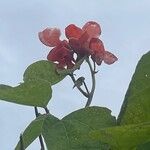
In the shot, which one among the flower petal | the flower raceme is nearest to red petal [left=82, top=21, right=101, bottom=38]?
the flower raceme

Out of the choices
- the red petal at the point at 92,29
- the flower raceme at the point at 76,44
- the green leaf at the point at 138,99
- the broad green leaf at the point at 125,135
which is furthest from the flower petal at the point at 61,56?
the broad green leaf at the point at 125,135

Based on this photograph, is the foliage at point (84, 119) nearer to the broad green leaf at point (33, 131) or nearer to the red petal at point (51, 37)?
the broad green leaf at point (33, 131)

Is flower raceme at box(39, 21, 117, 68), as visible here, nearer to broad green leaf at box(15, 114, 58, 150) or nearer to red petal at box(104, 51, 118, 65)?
red petal at box(104, 51, 118, 65)

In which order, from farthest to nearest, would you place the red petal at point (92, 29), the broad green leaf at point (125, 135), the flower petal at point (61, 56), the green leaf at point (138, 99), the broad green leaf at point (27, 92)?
1. the red petal at point (92, 29)
2. the flower petal at point (61, 56)
3. the broad green leaf at point (27, 92)
4. the green leaf at point (138, 99)
5. the broad green leaf at point (125, 135)

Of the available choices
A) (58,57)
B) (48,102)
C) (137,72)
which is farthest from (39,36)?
(137,72)

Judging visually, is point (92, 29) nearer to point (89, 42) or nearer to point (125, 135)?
point (89, 42)

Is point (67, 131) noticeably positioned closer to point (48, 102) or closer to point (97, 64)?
point (48, 102)
